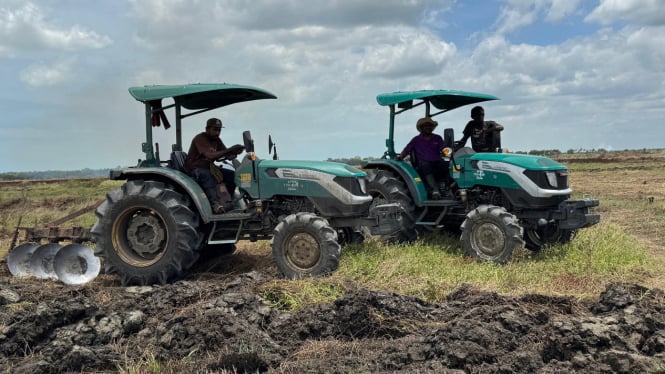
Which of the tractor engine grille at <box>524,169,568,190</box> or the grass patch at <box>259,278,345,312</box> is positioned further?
the tractor engine grille at <box>524,169,568,190</box>

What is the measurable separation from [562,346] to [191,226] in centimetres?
Result: 449

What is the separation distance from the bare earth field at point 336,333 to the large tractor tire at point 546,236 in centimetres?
296

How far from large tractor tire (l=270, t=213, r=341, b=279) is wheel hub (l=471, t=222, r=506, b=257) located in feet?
7.10

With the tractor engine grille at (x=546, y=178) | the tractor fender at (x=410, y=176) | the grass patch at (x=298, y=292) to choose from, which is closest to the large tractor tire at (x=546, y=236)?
the tractor engine grille at (x=546, y=178)

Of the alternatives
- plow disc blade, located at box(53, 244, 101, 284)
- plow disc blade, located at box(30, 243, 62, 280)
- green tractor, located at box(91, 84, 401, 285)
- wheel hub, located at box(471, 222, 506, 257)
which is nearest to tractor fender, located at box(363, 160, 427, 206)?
wheel hub, located at box(471, 222, 506, 257)

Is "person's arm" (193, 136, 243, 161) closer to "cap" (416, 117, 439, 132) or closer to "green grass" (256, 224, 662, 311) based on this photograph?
"green grass" (256, 224, 662, 311)

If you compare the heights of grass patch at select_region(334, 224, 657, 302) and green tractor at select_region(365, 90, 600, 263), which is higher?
green tractor at select_region(365, 90, 600, 263)

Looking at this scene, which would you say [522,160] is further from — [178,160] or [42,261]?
[42,261]

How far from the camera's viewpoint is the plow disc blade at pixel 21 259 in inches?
331

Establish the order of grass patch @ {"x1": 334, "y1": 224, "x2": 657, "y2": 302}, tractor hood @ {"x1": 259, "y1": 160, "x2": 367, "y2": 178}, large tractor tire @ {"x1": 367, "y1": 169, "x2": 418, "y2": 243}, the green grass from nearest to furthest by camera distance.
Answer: the green grass < grass patch @ {"x1": 334, "y1": 224, "x2": 657, "y2": 302} < tractor hood @ {"x1": 259, "y1": 160, "x2": 367, "y2": 178} < large tractor tire @ {"x1": 367, "y1": 169, "x2": 418, "y2": 243}

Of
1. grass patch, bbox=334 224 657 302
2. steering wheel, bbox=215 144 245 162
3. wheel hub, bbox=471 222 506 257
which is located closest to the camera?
grass patch, bbox=334 224 657 302

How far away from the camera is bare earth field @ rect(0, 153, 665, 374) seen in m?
4.29

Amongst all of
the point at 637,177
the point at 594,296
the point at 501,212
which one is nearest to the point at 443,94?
the point at 501,212

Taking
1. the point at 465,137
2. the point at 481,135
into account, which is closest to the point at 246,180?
the point at 465,137
